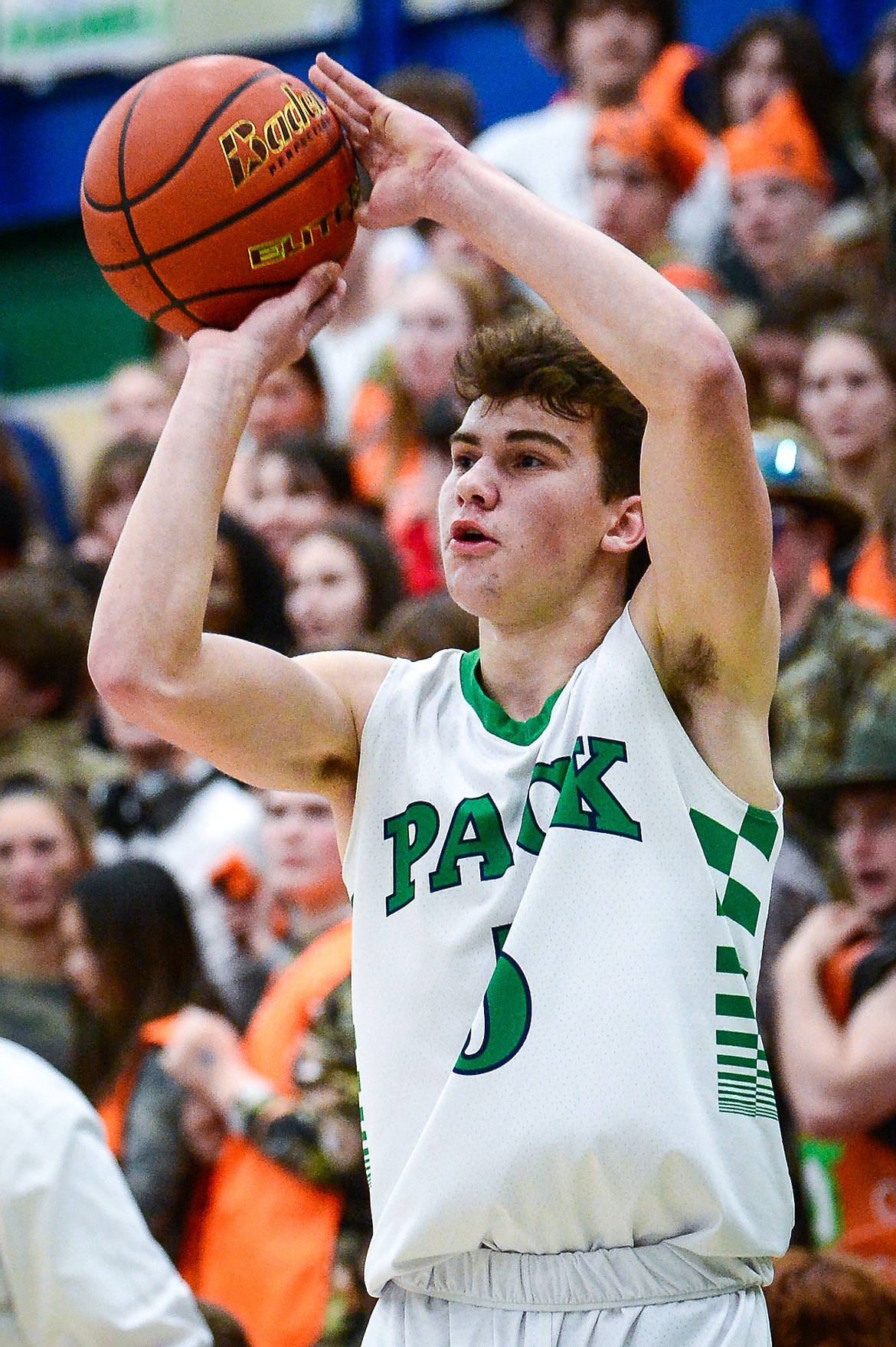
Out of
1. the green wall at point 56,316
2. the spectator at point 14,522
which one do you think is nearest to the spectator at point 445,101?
the spectator at point 14,522

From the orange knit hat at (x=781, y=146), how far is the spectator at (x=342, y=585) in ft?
8.56

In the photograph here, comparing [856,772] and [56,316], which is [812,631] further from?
[56,316]

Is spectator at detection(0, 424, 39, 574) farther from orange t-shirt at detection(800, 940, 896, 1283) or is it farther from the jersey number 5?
the jersey number 5

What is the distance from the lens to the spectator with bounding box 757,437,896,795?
17.6ft

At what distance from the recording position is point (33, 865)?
5.97 m

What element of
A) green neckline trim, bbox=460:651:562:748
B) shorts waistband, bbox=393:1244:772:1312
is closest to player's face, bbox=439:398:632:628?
green neckline trim, bbox=460:651:562:748

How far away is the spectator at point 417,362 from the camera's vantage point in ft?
25.0

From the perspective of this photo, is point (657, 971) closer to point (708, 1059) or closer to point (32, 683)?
point (708, 1059)

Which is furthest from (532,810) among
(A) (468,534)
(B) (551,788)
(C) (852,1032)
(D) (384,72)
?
(D) (384,72)

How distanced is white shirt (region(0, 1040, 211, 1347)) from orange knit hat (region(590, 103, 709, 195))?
531 centimetres

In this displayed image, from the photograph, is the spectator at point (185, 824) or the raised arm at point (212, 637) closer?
the raised arm at point (212, 637)

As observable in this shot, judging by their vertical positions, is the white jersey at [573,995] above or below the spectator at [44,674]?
below

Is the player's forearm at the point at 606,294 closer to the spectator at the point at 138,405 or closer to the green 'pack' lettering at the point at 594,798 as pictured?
the green 'pack' lettering at the point at 594,798

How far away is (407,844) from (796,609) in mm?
2966
